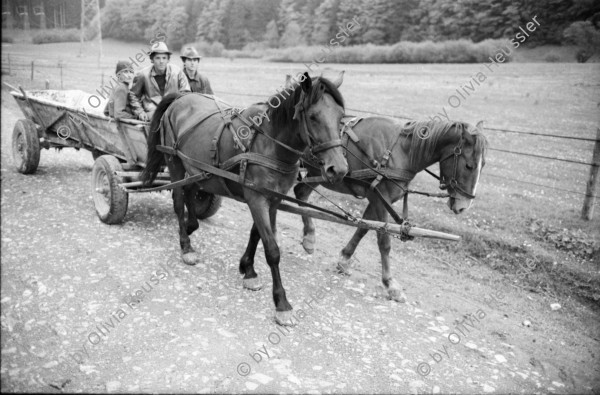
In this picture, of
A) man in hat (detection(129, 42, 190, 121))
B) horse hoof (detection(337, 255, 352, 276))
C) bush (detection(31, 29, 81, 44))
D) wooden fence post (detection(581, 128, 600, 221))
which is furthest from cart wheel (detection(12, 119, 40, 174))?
wooden fence post (detection(581, 128, 600, 221))

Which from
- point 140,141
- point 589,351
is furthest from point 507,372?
point 140,141

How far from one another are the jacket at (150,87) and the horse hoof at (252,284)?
3196 millimetres

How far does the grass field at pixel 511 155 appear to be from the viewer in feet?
19.9

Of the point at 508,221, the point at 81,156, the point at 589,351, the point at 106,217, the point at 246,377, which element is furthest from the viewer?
the point at 81,156

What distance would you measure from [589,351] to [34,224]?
23.5 ft

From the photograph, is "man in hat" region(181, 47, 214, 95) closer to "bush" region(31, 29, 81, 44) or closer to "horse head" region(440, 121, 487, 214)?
"bush" region(31, 29, 81, 44)

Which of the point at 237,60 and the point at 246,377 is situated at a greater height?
the point at 237,60

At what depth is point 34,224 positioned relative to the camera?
5871mm

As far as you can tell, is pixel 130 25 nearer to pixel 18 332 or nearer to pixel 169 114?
pixel 169 114

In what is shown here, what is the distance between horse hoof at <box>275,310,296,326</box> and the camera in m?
4.31

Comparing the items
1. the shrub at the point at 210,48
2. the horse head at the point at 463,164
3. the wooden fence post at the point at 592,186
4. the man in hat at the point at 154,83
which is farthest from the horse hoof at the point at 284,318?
the shrub at the point at 210,48

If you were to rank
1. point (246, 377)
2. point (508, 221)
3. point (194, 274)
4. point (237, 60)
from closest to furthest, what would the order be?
1. point (246, 377)
2. point (194, 274)
3. point (508, 221)
4. point (237, 60)

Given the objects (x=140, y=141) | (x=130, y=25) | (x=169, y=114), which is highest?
(x=130, y=25)

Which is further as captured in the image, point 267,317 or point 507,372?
point 267,317
